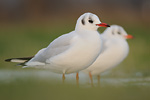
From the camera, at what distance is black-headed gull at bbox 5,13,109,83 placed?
5.54 m

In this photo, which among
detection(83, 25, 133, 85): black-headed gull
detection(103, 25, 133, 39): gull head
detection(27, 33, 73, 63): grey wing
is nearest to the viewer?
detection(27, 33, 73, 63): grey wing

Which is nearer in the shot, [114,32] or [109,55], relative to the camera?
[109,55]

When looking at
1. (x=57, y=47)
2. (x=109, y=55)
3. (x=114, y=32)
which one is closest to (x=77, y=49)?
(x=57, y=47)


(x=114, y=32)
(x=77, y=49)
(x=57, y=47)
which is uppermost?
(x=114, y=32)

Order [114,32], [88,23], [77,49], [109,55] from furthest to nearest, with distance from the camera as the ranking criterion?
[114,32]
[109,55]
[88,23]
[77,49]

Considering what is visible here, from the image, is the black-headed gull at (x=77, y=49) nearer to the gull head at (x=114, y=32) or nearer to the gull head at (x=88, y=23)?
the gull head at (x=88, y=23)

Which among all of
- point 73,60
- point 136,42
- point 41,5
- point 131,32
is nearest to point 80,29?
point 73,60

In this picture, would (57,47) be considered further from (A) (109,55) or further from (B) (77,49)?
(A) (109,55)

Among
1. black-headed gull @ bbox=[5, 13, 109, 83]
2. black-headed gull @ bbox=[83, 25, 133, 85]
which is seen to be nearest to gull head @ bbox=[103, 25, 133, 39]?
black-headed gull @ bbox=[83, 25, 133, 85]

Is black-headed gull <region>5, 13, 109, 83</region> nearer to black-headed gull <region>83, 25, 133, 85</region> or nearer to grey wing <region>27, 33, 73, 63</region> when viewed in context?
grey wing <region>27, 33, 73, 63</region>

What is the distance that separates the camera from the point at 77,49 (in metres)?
5.54

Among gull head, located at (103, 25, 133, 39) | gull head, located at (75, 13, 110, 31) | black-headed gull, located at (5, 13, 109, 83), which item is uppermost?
gull head, located at (103, 25, 133, 39)

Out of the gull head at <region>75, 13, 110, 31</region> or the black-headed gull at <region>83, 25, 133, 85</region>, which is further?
the black-headed gull at <region>83, 25, 133, 85</region>

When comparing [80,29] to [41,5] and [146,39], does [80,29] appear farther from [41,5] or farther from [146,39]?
[41,5]
